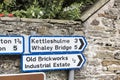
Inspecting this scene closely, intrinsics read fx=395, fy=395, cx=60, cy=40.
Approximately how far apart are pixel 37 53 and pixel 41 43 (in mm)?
179

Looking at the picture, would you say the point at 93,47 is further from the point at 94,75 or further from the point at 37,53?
the point at 37,53

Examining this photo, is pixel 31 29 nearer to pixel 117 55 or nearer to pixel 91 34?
pixel 91 34

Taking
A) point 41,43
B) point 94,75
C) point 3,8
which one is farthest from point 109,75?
point 3,8

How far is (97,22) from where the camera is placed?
7059 millimetres

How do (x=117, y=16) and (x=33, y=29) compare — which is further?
(x=117, y=16)

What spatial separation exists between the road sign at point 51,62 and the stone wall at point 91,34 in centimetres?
14

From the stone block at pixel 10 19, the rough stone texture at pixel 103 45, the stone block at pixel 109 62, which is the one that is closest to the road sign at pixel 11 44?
the stone block at pixel 10 19

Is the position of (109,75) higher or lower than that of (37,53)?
lower

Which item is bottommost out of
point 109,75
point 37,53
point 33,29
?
point 109,75

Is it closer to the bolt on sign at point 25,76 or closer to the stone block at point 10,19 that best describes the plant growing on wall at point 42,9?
the stone block at point 10,19

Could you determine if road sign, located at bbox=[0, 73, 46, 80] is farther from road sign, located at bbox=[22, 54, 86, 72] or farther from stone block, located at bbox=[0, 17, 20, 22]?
stone block, located at bbox=[0, 17, 20, 22]

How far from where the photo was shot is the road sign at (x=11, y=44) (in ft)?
20.3

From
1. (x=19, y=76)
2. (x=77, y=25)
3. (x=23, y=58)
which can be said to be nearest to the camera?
(x=19, y=76)

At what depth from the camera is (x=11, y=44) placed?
6227mm
